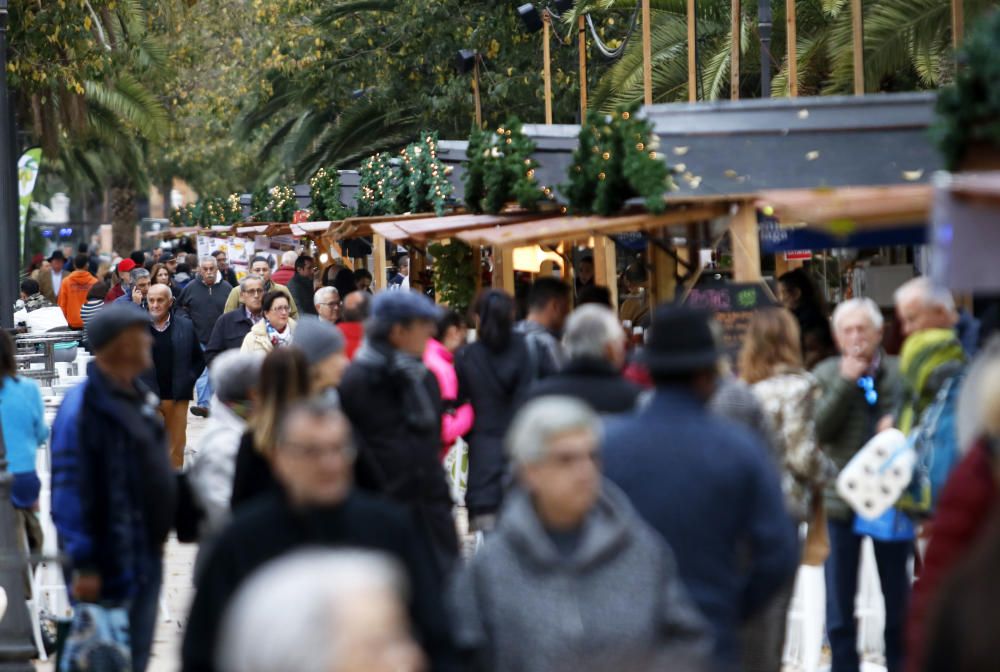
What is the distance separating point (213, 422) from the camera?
685 centimetres

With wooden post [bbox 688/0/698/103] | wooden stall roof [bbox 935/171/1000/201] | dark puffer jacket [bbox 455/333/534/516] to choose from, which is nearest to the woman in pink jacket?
dark puffer jacket [bbox 455/333/534/516]

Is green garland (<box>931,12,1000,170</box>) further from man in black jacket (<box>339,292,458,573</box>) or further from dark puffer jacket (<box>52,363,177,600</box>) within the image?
dark puffer jacket (<box>52,363,177,600</box>)

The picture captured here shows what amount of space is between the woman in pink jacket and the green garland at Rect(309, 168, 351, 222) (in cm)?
1315

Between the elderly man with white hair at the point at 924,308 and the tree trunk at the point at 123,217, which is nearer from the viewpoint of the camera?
the elderly man with white hair at the point at 924,308

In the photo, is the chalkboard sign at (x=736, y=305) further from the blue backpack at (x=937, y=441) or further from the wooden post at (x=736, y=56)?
the wooden post at (x=736, y=56)

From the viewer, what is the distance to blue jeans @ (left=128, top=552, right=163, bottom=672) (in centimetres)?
652

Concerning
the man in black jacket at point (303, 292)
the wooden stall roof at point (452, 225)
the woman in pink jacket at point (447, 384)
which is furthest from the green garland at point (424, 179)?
the woman in pink jacket at point (447, 384)

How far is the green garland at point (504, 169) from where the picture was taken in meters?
14.1

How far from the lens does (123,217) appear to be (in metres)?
53.2

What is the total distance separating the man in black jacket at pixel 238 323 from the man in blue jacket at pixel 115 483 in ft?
23.5

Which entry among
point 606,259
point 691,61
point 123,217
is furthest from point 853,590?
point 123,217

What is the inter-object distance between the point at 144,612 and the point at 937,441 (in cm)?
286

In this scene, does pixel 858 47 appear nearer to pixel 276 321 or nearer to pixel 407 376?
pixel 276 321

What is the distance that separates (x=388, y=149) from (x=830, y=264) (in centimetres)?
1923
